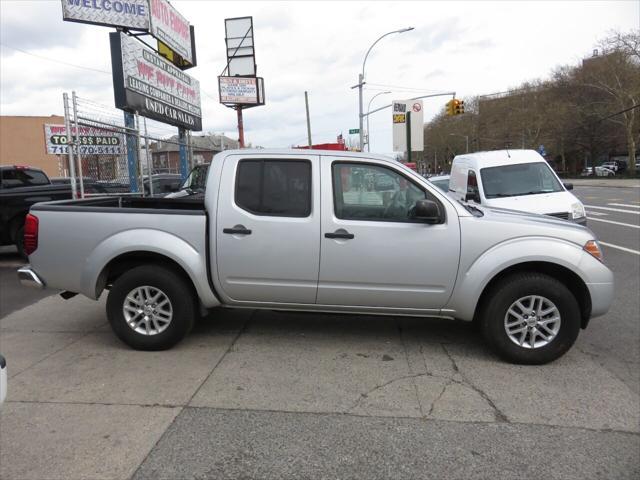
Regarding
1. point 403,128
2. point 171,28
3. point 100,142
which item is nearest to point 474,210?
point 100,142

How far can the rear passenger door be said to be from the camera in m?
4.45

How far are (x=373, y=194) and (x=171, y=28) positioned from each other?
467 inches

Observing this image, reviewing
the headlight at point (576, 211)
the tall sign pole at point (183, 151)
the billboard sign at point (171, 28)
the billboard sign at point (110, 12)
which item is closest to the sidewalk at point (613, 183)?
the headlight at point (576, 211)

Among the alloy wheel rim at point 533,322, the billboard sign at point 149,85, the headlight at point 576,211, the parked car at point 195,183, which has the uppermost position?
the billboard sign at point 149,85

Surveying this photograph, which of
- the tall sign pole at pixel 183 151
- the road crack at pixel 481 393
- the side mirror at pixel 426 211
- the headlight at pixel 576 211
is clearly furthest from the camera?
the tall sign pole at pixel 183 151

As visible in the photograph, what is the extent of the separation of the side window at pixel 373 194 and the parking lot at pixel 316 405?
50.2 inches

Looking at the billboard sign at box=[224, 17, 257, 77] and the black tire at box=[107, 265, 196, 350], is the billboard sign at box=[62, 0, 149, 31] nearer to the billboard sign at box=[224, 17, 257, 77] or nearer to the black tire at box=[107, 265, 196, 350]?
the black tire at box=[107, 265, 196, 350]

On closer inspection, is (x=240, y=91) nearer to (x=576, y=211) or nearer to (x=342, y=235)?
(x=576, y=211)

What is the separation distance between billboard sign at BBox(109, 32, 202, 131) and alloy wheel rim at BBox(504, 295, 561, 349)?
9.49 meters

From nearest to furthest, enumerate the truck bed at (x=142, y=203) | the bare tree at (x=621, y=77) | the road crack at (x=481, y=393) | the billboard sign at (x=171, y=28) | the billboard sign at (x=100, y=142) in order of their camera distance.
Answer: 1. the road crack at (x=481, y=393)
2. the truck bed at (x=142, y=203)
3. the billboard sign at (x=100, y=142)
4. the billboard sign at (x=171, y=28)
5. the bare tree at (x=621, y=77)

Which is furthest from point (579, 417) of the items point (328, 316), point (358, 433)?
point (328, 316)

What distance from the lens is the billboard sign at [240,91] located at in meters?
24.9

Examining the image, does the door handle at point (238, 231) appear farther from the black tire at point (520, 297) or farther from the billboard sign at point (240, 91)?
the billboard sign at point (240, 91)

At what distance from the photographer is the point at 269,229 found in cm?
446
